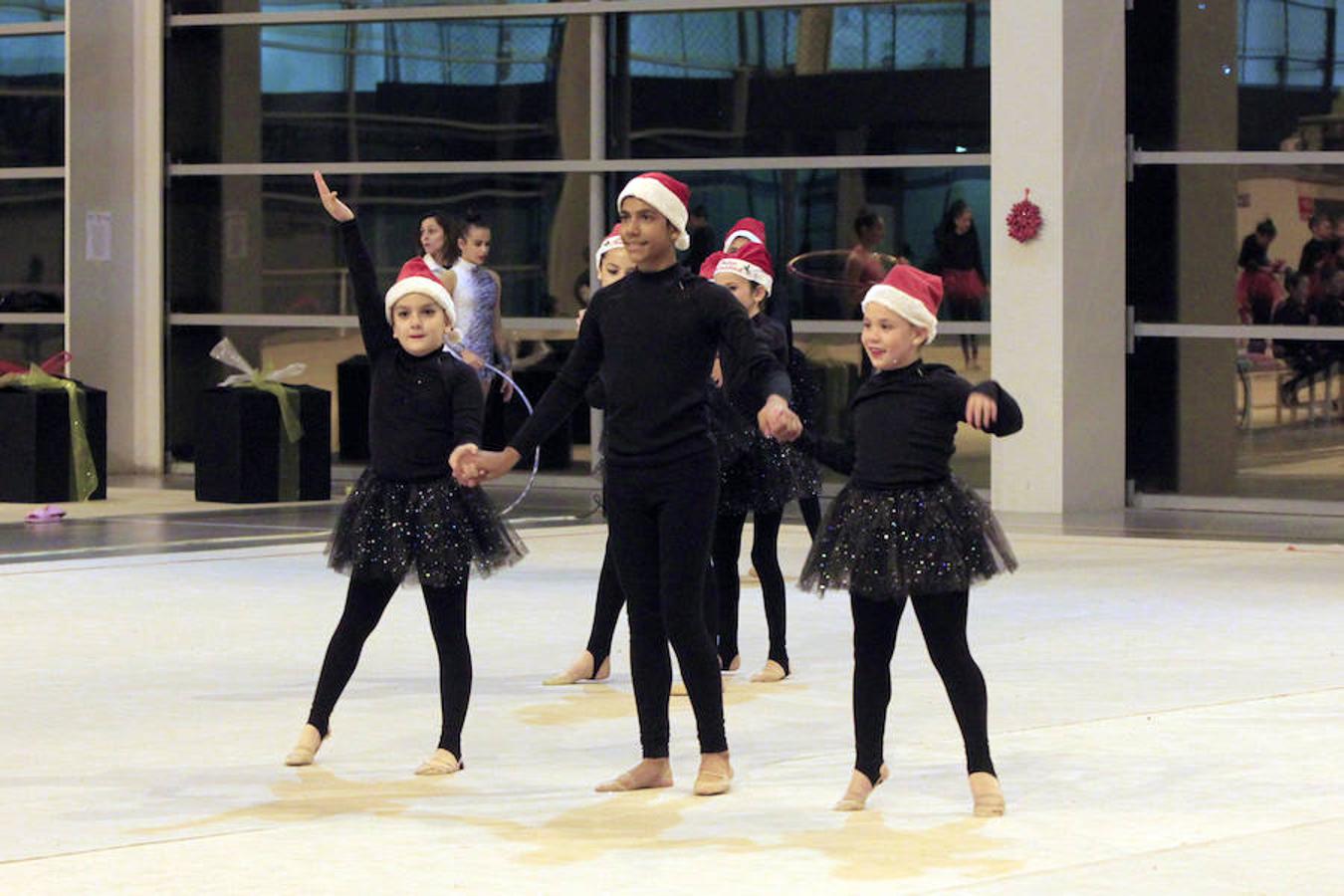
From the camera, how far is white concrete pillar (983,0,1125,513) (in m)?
16.2

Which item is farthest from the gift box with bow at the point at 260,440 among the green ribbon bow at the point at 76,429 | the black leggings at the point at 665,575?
the black leggings at the point at 665,575

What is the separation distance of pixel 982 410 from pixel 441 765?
191 centimetres

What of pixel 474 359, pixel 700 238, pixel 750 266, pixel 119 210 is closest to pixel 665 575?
pixel 750 266

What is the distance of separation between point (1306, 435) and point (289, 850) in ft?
38.3

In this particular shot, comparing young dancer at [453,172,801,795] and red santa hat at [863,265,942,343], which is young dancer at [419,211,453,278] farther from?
red santa hat at [863,265,942,343]

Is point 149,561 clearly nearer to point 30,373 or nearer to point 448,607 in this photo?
point 30,373

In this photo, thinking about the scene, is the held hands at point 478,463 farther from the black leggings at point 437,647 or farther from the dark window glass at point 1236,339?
the dark window glass at point 1236,339

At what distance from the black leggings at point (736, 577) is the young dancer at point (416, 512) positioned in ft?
5.23

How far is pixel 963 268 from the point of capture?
17.2 m

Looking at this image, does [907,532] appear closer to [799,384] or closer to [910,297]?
[910,297]

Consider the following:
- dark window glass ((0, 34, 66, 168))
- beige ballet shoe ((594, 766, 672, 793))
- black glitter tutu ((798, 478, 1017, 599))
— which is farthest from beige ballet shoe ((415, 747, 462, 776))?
dark window glass ((0, 34, 66, 168))

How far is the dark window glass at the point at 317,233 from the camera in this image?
1875cm

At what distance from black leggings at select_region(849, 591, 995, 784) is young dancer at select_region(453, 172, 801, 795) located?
432 mm

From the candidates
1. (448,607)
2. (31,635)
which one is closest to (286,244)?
(31,635)
